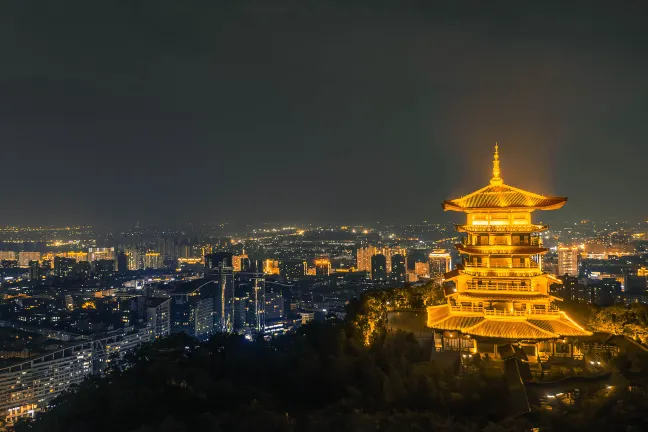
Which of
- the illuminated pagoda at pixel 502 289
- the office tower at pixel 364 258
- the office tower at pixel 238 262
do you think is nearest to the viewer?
the illuminated pagoda at pixel 502 289

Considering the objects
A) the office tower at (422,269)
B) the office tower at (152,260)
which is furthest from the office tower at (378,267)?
the office tower at (152,260)


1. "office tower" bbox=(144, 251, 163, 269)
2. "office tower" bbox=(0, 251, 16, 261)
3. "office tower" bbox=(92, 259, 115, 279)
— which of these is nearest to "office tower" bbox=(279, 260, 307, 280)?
"office tower" bbox=(92, 259, 115, 279)

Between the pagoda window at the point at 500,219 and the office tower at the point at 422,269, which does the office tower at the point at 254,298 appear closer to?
the office tower at the point at 422,269

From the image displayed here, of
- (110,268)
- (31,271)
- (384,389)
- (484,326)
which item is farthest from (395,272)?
(384,389)

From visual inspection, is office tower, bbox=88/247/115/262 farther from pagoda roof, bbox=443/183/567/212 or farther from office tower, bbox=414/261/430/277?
pagoda roof, bbox=443/183/567/212

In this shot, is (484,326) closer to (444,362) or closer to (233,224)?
(444,362)

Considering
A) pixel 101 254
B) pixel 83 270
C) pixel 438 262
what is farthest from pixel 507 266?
pixel 101 254
